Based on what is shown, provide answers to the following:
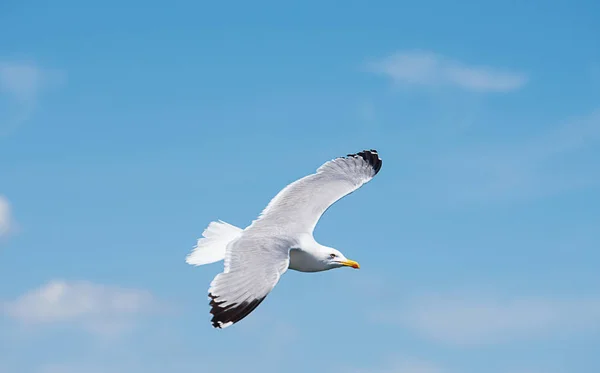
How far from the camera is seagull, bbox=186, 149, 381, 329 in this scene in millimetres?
7277

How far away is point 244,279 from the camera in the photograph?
7.46 meters

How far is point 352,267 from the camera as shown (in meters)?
9.52

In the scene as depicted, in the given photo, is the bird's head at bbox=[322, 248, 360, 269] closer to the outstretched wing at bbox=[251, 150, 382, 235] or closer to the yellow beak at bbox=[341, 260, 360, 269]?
the yellow beak at bbox=[341, 260, 360, 269]

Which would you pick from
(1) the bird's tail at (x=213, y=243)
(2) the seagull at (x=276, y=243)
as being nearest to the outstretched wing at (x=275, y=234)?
(2) the seagull at (x=276, y=243)

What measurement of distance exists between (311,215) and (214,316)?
321cm

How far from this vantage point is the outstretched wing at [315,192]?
31.8 ft

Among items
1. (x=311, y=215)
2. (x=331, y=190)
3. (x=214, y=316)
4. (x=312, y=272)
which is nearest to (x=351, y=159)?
(x=331, y=190)

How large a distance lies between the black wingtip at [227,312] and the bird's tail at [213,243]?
202cm

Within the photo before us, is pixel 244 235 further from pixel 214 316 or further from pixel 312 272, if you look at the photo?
pixel 214 316

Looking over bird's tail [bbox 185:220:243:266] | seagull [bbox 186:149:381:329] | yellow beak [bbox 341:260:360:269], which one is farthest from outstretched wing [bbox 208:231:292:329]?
yellow beak [bbox 341:260:360:269]

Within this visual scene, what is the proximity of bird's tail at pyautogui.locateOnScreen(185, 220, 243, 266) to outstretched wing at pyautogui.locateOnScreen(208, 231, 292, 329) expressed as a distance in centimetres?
99

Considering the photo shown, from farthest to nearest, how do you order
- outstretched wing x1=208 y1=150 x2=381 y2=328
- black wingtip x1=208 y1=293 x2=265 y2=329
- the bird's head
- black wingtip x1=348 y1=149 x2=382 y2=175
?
black wingtip x1=348 y1=149 x2=382 y2=175, the bird's head, outstretched wing x1=208 y1=150 x2=381 y2=328, black wingtip x1=208 y1=293 x2=265 y2=329

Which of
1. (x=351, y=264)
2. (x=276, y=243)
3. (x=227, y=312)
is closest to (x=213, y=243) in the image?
(x=276, y=243)

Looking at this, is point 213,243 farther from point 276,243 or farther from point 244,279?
point 244,279
